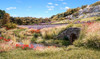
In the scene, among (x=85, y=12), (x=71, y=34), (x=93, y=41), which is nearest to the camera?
(x=93, y=41)

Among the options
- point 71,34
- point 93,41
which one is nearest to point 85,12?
point 71,34

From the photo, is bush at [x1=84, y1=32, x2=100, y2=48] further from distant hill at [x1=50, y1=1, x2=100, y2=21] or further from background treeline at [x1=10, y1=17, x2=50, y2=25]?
background treeline at [x1=10, y1=17, x2=50, y2=25]

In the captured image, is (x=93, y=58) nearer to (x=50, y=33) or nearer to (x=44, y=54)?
(x=44, y=54)

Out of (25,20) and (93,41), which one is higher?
(25,20)

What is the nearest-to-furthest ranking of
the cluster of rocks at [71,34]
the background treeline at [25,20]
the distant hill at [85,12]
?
1. the cluster of rocks at [71,34]
2. the distant hill at [85,12]
3. the background treeline at [25,20]

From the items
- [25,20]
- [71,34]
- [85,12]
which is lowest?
[71,34]

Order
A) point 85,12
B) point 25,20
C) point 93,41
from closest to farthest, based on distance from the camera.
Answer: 1. point 93,41
2. point 25,20
3. point 85,12

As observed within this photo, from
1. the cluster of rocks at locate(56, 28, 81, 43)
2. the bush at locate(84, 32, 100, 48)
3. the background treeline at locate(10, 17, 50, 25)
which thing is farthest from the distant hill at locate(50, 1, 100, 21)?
the bush at locate(84, 32, 100, 48)

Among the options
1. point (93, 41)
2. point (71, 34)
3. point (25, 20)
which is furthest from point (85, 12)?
point (93, 41)

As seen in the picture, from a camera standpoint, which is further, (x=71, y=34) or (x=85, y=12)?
(x=85, y=12)

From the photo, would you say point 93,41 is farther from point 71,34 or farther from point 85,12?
point 85,12

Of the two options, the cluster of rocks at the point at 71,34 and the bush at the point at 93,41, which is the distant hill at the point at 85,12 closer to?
the cluster of rocks at the point at 71,34

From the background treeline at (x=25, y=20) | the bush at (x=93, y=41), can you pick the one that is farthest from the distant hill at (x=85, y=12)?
the bush at (x=93, y=41)

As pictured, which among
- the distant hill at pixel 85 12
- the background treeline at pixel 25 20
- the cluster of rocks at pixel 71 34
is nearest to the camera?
the cluster of rocks at pixel 71 34
